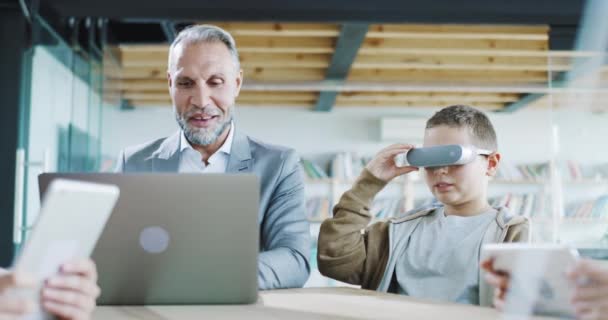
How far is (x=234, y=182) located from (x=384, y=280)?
2.48 feet

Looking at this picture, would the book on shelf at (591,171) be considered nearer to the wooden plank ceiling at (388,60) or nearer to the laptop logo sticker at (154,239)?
the wooden plank ceiling at (388,60)

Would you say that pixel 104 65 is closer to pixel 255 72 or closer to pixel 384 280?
pixel 255 72

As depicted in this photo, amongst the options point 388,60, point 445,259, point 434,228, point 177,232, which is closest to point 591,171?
point 388,60

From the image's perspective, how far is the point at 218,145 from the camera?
1.91m

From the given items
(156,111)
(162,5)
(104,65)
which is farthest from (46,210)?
(156,111)

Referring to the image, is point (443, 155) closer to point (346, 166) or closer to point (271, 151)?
point (271, 151)

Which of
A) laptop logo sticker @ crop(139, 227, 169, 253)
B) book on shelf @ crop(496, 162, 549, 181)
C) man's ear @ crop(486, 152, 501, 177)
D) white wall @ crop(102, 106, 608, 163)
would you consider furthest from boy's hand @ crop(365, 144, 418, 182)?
book on shelf @ crop(496, 162, 549, 181)

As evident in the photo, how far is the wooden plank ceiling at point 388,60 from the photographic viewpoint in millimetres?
4922

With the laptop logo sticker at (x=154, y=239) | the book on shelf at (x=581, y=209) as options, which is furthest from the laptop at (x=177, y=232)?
the book on shelf at (x=581, y=209)

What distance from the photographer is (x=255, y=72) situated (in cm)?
623

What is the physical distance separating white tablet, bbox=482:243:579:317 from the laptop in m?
0.44

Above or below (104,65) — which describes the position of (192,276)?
below

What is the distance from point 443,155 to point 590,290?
31.2 inches

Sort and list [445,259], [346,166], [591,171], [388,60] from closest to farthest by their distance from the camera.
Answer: [445,259]
[591,171]
[388,60]
[346,166]
